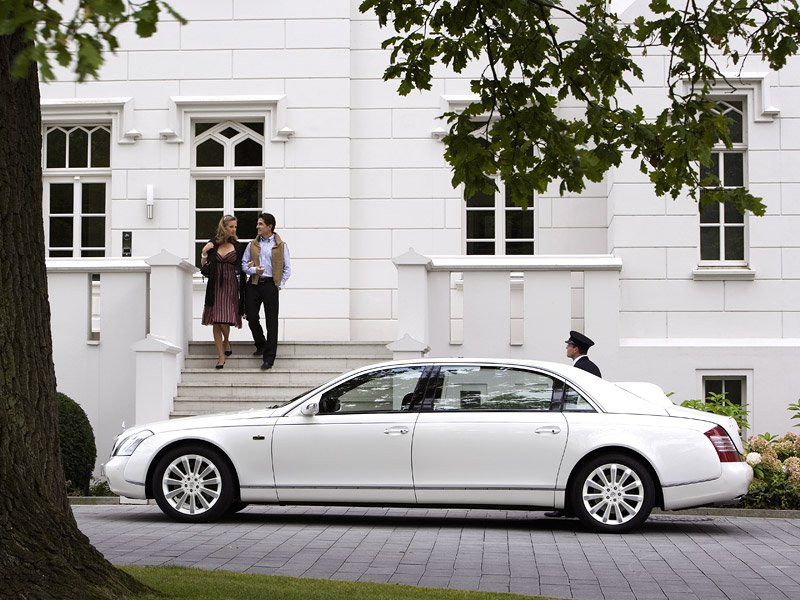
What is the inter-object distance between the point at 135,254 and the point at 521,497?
30.7ft

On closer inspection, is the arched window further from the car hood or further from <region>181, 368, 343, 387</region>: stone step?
the car hood

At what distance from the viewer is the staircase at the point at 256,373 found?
16.7 m

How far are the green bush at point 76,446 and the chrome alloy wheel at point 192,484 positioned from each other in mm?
3231

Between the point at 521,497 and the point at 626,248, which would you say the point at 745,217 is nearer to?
the point at 626,248

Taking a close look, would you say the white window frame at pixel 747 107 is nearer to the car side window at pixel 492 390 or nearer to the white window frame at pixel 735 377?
the white window frame at pixel 735 377

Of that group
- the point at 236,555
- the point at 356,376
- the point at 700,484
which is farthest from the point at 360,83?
the point at 236,555

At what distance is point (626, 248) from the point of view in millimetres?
18234

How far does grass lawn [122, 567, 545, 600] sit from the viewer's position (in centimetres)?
766

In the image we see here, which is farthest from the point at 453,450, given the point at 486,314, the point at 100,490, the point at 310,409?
the point at 100,490

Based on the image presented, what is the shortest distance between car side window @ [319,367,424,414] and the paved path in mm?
1061

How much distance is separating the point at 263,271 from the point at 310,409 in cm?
523

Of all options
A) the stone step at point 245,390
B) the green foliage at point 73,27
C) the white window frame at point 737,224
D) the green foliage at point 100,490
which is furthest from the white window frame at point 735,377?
the green foliage at point 73,27

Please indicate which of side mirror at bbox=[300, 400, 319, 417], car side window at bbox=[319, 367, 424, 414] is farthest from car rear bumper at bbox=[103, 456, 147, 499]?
car side window at bbox=[319, 367, 424, 414]

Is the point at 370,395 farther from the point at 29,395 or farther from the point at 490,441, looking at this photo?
the point at 29,395
